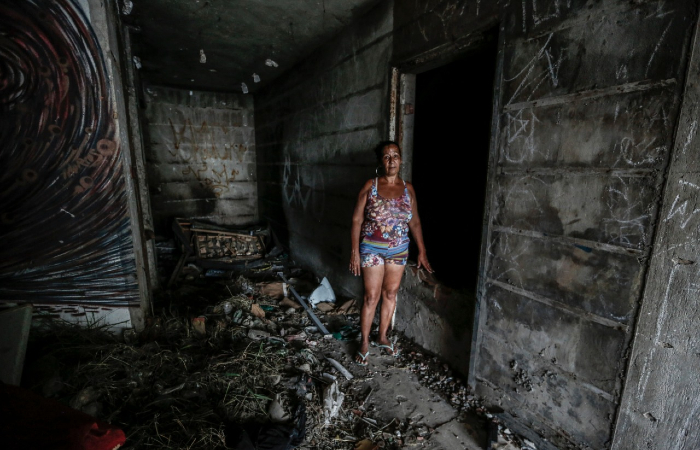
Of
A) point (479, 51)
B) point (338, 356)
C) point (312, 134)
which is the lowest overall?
point (338, 356)

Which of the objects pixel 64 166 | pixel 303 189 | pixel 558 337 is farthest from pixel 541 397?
pixel 303 189

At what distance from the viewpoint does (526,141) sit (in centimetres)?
198

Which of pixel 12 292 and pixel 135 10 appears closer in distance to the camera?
pixel 12 292

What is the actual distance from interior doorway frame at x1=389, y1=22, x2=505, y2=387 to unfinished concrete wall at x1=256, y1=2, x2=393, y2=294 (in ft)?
0.45

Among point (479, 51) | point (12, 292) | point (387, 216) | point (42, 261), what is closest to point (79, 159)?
point (42, 261)

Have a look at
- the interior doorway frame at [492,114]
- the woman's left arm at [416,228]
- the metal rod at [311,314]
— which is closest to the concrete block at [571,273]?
the interior doorway frame at [492,114]

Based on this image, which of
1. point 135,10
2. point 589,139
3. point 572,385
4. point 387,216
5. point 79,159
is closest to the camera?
point 589,139

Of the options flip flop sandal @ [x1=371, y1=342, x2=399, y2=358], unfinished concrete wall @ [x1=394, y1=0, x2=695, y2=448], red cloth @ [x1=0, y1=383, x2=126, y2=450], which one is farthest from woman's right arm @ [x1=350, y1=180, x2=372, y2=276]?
red cloth @ [x1=0, y1=383, x2=126, y2=450]

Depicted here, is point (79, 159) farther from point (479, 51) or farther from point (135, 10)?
point (479, 51)

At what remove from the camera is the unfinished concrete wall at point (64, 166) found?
2041 mm

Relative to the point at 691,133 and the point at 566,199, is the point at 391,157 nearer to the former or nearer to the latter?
the point at 566,199

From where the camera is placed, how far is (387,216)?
2.64 m

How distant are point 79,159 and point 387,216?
2349 mm

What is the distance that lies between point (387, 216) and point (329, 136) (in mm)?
2027
